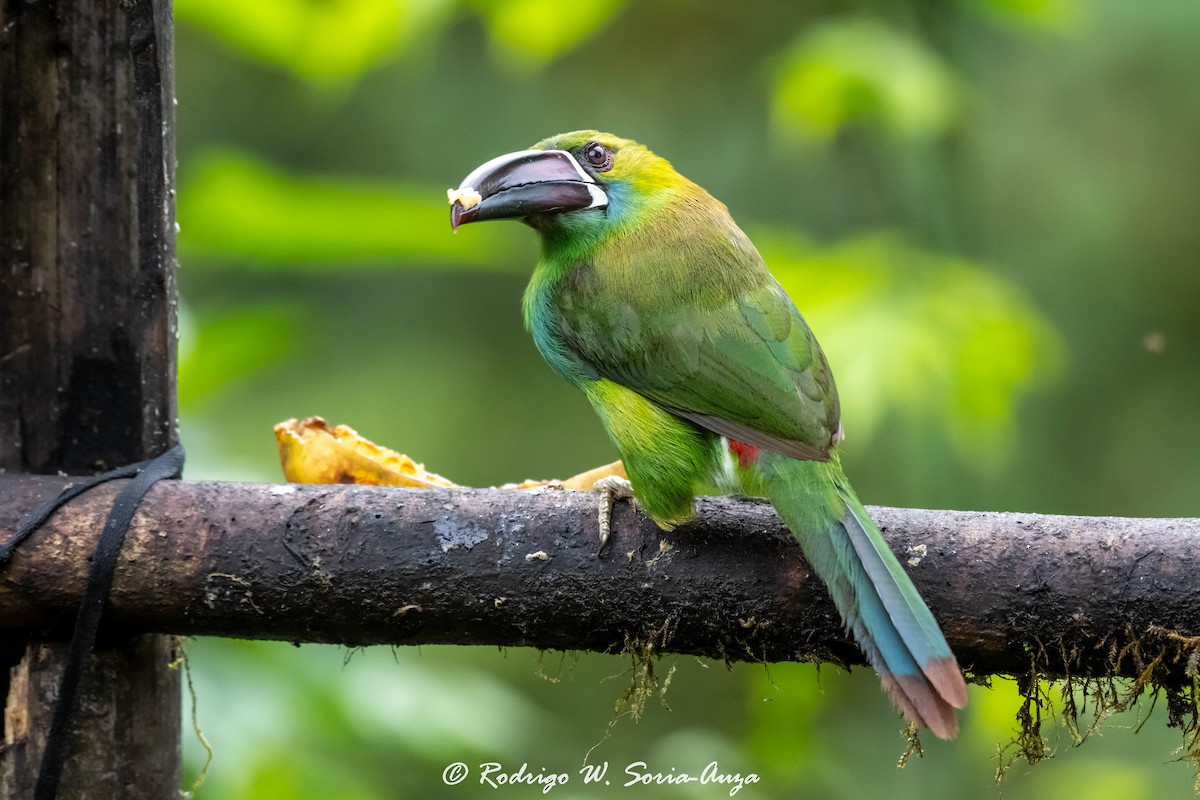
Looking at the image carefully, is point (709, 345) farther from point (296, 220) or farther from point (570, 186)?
point (296, 220)

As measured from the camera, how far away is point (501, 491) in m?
2.22

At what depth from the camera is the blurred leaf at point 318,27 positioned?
349 centimetres

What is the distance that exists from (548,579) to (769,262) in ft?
6.09

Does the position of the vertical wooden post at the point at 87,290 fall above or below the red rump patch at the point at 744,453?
above

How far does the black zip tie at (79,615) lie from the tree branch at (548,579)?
0.08 feet

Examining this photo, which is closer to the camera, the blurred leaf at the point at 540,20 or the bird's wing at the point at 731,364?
the bird's wing at the point at 731,364

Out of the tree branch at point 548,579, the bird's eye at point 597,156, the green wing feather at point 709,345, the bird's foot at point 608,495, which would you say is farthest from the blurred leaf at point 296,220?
the tree branch at point 548,579

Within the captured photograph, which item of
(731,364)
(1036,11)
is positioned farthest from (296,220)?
(1036,11)

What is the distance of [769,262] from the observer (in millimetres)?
3736

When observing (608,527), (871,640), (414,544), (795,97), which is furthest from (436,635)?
(795,97)

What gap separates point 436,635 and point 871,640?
2.36 feet

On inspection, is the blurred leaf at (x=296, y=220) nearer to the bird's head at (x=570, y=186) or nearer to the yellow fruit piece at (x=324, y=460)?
the bird's head at (x=570, y=186)

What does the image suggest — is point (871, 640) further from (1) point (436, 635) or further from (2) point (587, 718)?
(2) point (587, 718)

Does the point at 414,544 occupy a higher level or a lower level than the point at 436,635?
higher
